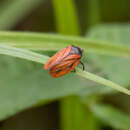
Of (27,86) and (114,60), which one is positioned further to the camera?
(114,60)

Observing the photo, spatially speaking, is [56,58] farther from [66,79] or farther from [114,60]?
[114,60]

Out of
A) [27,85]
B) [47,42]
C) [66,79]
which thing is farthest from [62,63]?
[66,79]

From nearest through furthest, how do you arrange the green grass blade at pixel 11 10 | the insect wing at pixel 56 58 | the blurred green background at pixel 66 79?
the insect wing at pixel 56 58, the blurred green background at pixel 66 79, the green grass blade at pixel 11 10

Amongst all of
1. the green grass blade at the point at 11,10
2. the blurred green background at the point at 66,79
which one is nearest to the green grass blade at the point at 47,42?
the blurred green background at the point at 66,79

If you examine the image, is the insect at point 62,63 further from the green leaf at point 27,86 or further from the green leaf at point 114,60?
the green leaf at point 114,60

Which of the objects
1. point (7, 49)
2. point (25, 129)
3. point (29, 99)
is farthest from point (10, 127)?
point (7, 49)

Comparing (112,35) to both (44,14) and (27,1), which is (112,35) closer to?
(27,1)

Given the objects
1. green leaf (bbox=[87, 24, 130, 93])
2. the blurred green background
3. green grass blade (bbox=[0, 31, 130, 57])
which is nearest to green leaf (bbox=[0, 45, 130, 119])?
the blurred green background

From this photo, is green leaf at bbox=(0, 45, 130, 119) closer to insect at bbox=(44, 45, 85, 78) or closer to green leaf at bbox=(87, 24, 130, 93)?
green leaf at bbox=(87, 24, 130, 93)
